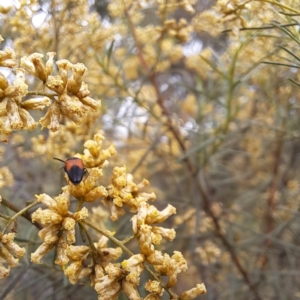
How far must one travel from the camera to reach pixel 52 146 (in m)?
1.11

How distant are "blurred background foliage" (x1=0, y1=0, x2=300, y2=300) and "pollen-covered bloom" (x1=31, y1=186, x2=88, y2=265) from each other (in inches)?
9.7

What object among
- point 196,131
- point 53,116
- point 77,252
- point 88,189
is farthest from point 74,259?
point 196,131

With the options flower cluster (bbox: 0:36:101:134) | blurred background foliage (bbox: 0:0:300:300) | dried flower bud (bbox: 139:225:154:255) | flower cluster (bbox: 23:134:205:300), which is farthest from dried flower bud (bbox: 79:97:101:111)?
blurred background foliage (bbox: 0:0:300:300)

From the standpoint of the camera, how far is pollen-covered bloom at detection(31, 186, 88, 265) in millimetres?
632

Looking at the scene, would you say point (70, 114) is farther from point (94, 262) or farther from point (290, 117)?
point (290, 117)

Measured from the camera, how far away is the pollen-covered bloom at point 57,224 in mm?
632

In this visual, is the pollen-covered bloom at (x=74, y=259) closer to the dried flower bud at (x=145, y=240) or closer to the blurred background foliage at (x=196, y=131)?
the dried flower bud at (x=145, y=240)

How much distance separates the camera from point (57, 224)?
0.65 meters

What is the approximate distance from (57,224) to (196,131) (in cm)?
86

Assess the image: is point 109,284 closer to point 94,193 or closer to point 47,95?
point 94,193

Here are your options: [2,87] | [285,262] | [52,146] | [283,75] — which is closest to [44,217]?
[2,87]

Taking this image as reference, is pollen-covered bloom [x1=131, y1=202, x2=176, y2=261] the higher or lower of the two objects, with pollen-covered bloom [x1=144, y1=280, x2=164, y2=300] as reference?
higher

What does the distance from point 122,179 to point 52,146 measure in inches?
17.8

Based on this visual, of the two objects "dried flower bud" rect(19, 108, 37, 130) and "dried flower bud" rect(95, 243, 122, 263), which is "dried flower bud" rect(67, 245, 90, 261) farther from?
"dried flower bud" rect(19, 108, 37, 130)
